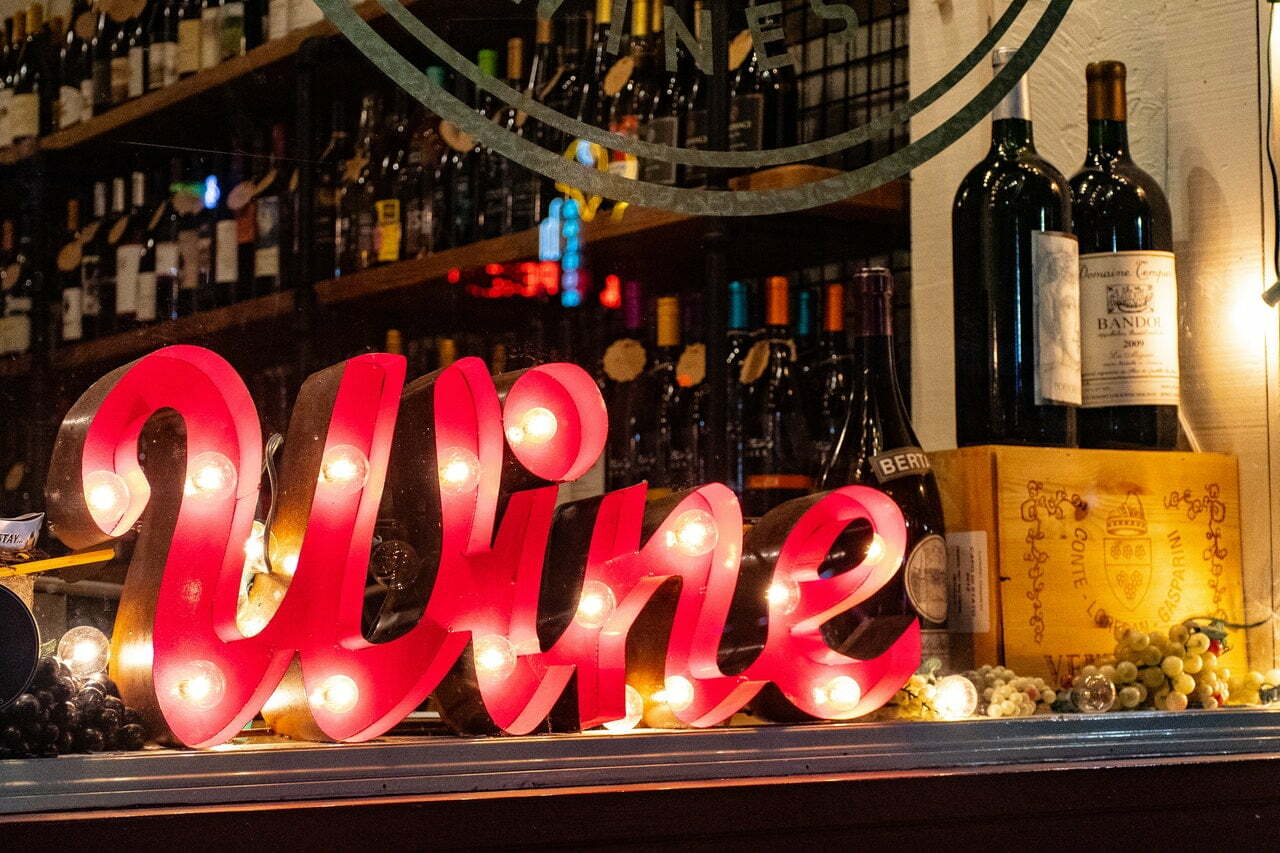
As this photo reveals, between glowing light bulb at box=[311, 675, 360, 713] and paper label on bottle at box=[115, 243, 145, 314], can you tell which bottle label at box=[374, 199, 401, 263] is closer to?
paper label on bottle at box=[115, 243, 145, 314]

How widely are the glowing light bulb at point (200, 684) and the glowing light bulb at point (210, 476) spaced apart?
109 mm

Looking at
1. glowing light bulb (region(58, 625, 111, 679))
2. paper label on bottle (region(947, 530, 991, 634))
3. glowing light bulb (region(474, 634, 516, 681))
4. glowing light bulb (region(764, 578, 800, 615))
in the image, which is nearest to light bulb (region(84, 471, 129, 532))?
glowing light bulb (region(58, 625, 111, 679))

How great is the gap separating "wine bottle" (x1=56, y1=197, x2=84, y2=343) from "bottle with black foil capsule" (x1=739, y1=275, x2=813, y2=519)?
0.65m

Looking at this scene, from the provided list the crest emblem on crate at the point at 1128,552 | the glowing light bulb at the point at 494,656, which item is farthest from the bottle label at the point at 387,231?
the crest emblem on crate at the point at 1128,552

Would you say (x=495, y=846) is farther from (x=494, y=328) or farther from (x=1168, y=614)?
(x=1168, y=614)

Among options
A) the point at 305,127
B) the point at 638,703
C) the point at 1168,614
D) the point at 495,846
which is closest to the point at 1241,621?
the point at 1168,614

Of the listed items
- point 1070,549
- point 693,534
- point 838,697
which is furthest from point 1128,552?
point 693,534

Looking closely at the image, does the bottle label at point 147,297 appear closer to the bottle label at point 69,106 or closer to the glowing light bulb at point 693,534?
the bottle label at point 69,106

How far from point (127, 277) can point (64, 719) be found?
44cm

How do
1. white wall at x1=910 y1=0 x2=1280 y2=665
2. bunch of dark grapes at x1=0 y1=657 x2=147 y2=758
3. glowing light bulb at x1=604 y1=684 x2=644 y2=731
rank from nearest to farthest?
bunch of dark grapes at x1=0 y1=657 x2=147 y2=758
glowing light bulb at x1=604 y1=684 x2=644 y2=731
white wall at x1=910 y1=0 x2=1280 y2=665

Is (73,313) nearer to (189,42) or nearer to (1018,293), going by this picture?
(189,42)

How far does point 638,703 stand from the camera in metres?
1.19

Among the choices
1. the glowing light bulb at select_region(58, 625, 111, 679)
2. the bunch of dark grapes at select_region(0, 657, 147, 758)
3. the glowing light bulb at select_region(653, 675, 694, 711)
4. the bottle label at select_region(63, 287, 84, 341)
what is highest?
the bottle label at select_region(63, 287, 84, 341)

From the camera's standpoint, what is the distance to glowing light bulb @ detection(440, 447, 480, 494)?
3.63 feet
